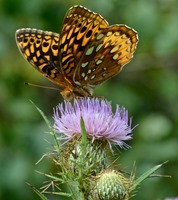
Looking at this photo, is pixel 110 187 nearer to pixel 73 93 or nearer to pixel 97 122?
pixel 97 122

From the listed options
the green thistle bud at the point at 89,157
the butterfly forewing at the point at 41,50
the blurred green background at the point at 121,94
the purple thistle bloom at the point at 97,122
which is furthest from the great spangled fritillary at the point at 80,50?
the blurred green background at the point at 121,94

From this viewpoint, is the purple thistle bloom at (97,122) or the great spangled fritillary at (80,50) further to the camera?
the great spangled fritillary at (80,50)

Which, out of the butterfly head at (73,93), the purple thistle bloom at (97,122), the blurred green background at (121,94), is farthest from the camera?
the blurred green background at (121,94)

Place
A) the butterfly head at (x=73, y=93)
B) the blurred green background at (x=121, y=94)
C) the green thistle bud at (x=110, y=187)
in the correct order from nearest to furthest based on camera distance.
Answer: the green thistle bud at (x=110, y=187), the butterfly head at (x=73, y=93), the blurred green background at (x=121, y=94)

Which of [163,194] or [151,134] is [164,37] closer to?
[151,134]

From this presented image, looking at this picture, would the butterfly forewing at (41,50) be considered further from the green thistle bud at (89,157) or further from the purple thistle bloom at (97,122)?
the green thistle bud at (89,157)

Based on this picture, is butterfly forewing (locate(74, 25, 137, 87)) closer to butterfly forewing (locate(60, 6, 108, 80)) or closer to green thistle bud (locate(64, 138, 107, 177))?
butterfly forewing (locate(60, 6, 108, 80))

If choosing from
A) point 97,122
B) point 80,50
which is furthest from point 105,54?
point 97,122
